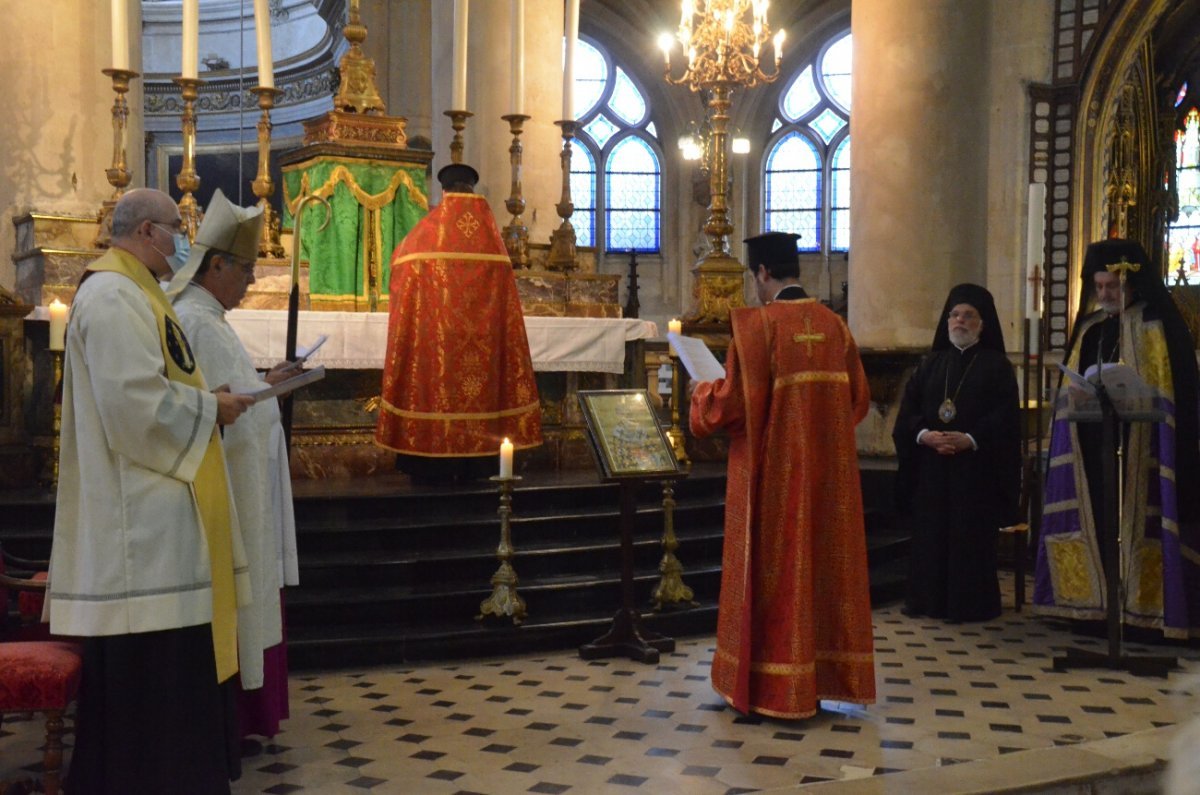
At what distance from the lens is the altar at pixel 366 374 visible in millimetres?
7762

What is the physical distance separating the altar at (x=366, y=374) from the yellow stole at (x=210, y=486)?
3.95m

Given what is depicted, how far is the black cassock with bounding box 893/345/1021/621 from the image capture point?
7.29 metres

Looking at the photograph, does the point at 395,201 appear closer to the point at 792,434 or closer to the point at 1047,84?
the point at 792,434

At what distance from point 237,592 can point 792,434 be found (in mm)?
2354

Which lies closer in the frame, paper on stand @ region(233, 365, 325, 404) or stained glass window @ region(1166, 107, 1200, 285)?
paper on stand @ region(233, 365, 325, 404)

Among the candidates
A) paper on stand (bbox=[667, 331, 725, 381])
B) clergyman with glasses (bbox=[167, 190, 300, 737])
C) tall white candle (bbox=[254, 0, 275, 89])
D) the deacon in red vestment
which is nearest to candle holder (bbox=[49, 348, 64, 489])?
tall white candle (bbox=[254, 0, 275, 89])

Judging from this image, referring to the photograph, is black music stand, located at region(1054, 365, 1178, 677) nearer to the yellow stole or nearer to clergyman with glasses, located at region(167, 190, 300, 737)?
clergyman with glasses, located at region(167, 190, 300, 737)

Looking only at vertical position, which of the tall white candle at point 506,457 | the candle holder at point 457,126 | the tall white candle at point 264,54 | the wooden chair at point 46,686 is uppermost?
the tall white candle at point 264,54

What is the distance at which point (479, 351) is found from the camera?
7.45 meters

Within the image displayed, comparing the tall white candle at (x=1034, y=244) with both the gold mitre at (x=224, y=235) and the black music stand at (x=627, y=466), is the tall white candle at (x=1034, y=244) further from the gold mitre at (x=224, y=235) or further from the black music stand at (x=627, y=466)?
the gold mitre at (x=224, y=235)

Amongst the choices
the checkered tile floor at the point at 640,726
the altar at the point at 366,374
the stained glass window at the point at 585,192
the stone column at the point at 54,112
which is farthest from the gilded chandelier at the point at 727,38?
the stained glass window at the point at 585,192

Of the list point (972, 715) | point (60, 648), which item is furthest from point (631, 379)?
point (60, 648)

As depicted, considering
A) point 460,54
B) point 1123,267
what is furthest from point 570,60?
point 1123,267

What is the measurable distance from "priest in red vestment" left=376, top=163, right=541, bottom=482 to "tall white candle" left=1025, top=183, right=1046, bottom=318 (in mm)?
2886
